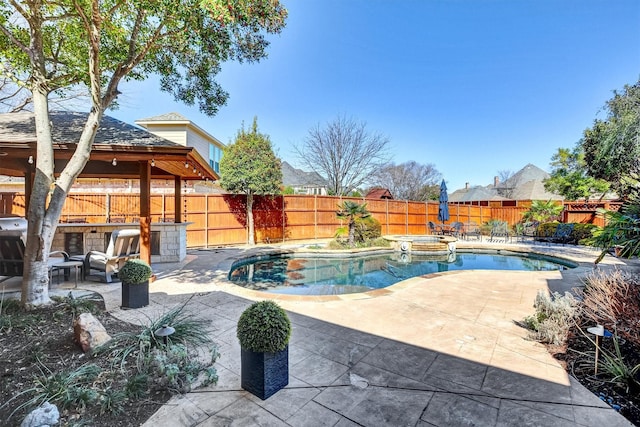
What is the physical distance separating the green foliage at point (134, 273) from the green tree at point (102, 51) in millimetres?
937

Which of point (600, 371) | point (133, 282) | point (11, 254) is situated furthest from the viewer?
point (11, 254)

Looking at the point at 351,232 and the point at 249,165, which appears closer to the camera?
the point at 249,165

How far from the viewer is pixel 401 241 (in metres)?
12.6

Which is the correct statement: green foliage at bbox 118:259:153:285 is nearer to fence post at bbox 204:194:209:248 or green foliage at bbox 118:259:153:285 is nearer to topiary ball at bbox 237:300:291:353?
topiary ball at bbox 237:300:291:353

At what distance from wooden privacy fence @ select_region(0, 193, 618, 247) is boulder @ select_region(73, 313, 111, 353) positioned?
7938mm

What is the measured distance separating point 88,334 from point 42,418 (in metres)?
1.39

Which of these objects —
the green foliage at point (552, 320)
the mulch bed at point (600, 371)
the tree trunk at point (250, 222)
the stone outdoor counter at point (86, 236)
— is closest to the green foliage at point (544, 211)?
the green foliage at point (552, 320)

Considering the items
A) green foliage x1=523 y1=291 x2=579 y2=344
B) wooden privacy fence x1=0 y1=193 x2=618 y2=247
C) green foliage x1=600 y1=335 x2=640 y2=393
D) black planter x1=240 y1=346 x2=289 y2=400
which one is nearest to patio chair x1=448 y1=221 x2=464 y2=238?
wooden privacy fence x1=0 y1=193 x2=618 y2=247

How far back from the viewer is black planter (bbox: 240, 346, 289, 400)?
245 cm

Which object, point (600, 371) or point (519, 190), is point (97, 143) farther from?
point (519, 190)

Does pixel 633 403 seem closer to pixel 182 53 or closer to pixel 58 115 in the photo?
pixel 182 53

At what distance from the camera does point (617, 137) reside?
9.15 m

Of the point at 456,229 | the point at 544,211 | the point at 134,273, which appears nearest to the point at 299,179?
→ the point at 456,229

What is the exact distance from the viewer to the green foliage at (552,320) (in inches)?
140
